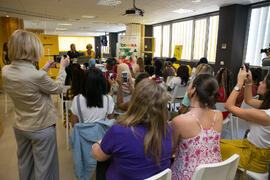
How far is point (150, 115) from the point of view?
976mm

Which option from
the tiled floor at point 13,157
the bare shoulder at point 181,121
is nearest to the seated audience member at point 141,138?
the bare shoulder at point 181,121

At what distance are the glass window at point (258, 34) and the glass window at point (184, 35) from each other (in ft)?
8.98

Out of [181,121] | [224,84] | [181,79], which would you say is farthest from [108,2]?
[181,121]

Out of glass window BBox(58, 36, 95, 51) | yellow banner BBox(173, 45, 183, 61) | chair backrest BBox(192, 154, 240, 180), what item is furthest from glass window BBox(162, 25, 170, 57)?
glass window BBox(58, 36, 95, 51)

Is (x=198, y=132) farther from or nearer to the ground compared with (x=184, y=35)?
nearer to the ground

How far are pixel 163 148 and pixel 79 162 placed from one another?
1041mm

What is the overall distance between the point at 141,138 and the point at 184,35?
8387 millimetres

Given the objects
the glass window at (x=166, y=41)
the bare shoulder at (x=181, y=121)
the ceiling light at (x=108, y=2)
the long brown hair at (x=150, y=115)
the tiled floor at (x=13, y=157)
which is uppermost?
the ceiling light at (x=108, y=2)

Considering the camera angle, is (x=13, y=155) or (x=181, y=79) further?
(x=181, y=79)

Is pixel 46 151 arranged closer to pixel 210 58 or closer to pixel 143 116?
pixel 143 116

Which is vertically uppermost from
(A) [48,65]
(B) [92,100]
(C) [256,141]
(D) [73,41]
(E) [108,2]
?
(D) [73,41]

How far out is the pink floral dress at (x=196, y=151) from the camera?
123 cm

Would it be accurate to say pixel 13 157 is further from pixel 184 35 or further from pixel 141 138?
pixel 184 35

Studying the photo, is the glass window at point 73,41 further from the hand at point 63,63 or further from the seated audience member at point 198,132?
the seated audience member at point 198,132
